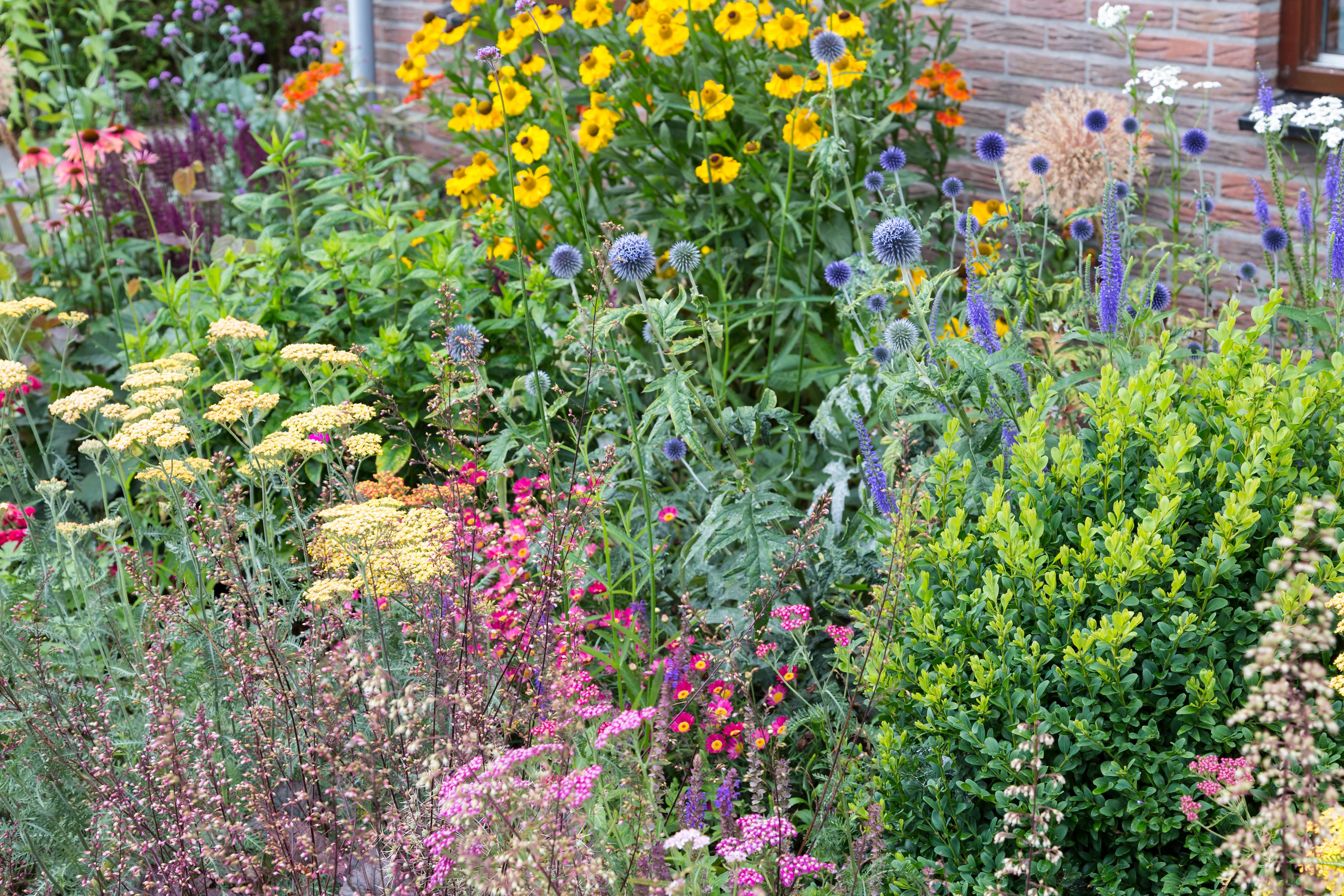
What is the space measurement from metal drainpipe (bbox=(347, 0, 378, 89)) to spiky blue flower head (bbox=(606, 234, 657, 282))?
12.9 ft

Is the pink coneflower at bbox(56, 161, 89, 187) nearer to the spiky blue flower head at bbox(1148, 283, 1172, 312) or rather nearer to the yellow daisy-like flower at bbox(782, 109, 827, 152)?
the yellow daisy-like flower at bbox(782, 109, 827, 152)

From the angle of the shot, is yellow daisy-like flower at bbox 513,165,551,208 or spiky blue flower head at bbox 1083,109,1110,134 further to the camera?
yellow daisy-like flower at bbox 513,165,551,208

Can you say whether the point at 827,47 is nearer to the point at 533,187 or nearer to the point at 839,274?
the point at 839,274

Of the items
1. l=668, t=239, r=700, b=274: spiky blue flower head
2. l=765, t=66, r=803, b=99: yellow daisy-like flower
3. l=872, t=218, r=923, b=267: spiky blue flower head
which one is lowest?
l=668, t=239, r=700, b=274: spiky blue flower head

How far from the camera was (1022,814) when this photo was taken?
4.92ft

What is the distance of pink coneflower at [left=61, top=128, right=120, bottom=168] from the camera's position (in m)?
4.23

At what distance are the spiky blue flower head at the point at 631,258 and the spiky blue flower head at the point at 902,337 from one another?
1.65 feet

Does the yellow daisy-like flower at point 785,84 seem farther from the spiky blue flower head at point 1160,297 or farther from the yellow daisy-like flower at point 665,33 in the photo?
the spiky blue flower head at point 1160,297

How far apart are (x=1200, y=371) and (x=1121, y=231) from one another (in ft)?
3.26

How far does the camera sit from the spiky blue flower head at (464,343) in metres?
2.02

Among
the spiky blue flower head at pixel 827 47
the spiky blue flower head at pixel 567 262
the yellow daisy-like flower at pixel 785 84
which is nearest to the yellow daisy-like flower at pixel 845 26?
the yellow daisy-like flower at pixel 785 84

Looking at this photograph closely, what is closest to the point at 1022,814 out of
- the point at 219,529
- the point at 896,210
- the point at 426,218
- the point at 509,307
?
the point at 219,529

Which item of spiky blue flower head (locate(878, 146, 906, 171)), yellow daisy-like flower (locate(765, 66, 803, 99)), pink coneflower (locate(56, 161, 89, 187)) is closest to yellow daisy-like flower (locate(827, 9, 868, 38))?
yellow daisy-like flower (locate(765, 66, 803, 99))

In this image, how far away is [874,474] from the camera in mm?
2246
